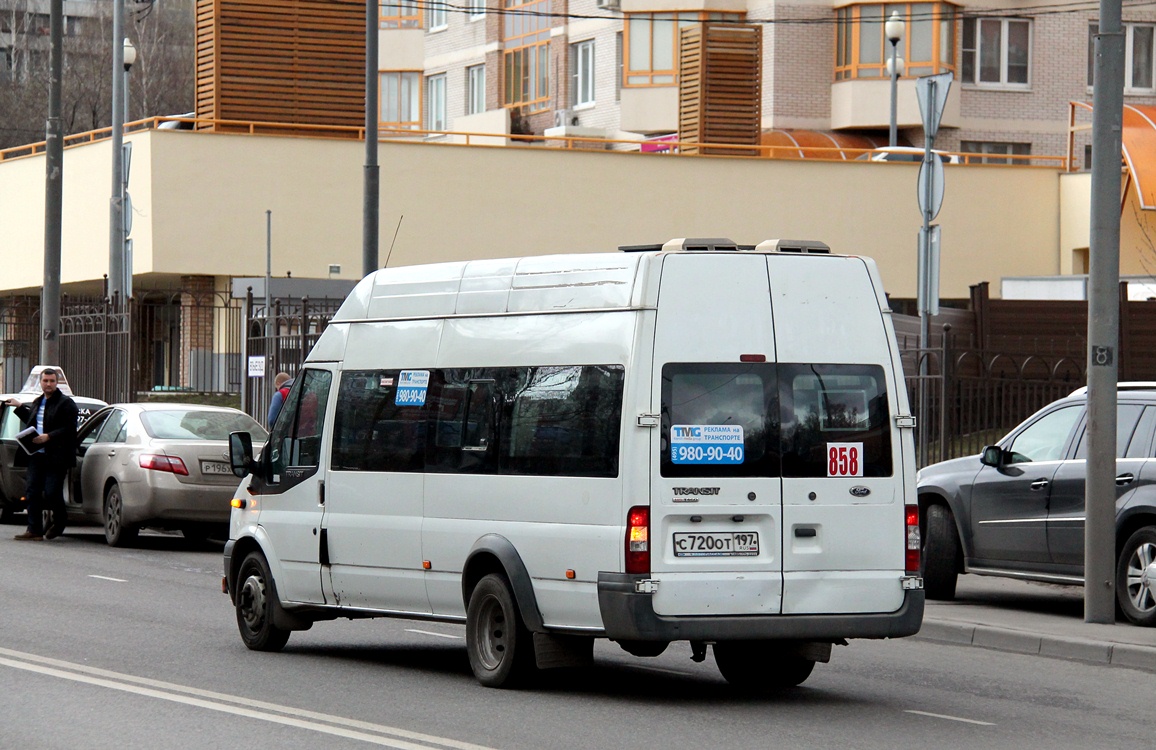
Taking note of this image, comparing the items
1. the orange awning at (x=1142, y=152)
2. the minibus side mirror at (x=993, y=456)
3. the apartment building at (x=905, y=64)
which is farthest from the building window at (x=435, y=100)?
the minibus side mirror at (x=993, y=456)

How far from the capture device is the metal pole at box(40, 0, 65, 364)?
26.7 m

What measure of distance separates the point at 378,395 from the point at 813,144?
129 feet

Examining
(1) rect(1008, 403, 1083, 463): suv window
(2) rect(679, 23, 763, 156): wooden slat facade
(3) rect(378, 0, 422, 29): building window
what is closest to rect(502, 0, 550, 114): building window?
(3) rect(378, 0, 422, 29): building window

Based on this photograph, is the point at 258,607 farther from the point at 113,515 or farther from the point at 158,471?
the point at 113,515

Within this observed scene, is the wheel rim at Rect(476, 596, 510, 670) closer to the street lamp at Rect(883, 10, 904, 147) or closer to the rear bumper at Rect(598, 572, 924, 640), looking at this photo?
the rear bumper at Rect(598, 572, 924, 640)

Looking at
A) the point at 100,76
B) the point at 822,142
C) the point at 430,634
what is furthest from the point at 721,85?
the point at 100,76

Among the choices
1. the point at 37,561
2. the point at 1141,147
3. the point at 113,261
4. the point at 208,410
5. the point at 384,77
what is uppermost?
the point at 384,77

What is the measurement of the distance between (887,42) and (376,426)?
41.2 metres

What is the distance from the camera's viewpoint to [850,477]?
948 centimetres

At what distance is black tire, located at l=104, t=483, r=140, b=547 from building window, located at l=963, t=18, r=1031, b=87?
120 ft

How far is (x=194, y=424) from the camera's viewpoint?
19.2 metres

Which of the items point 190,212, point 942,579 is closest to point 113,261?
point 190,212

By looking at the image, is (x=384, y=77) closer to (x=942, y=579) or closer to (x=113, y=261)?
(x=113, y=261)

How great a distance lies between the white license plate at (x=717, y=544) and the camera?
911cm
